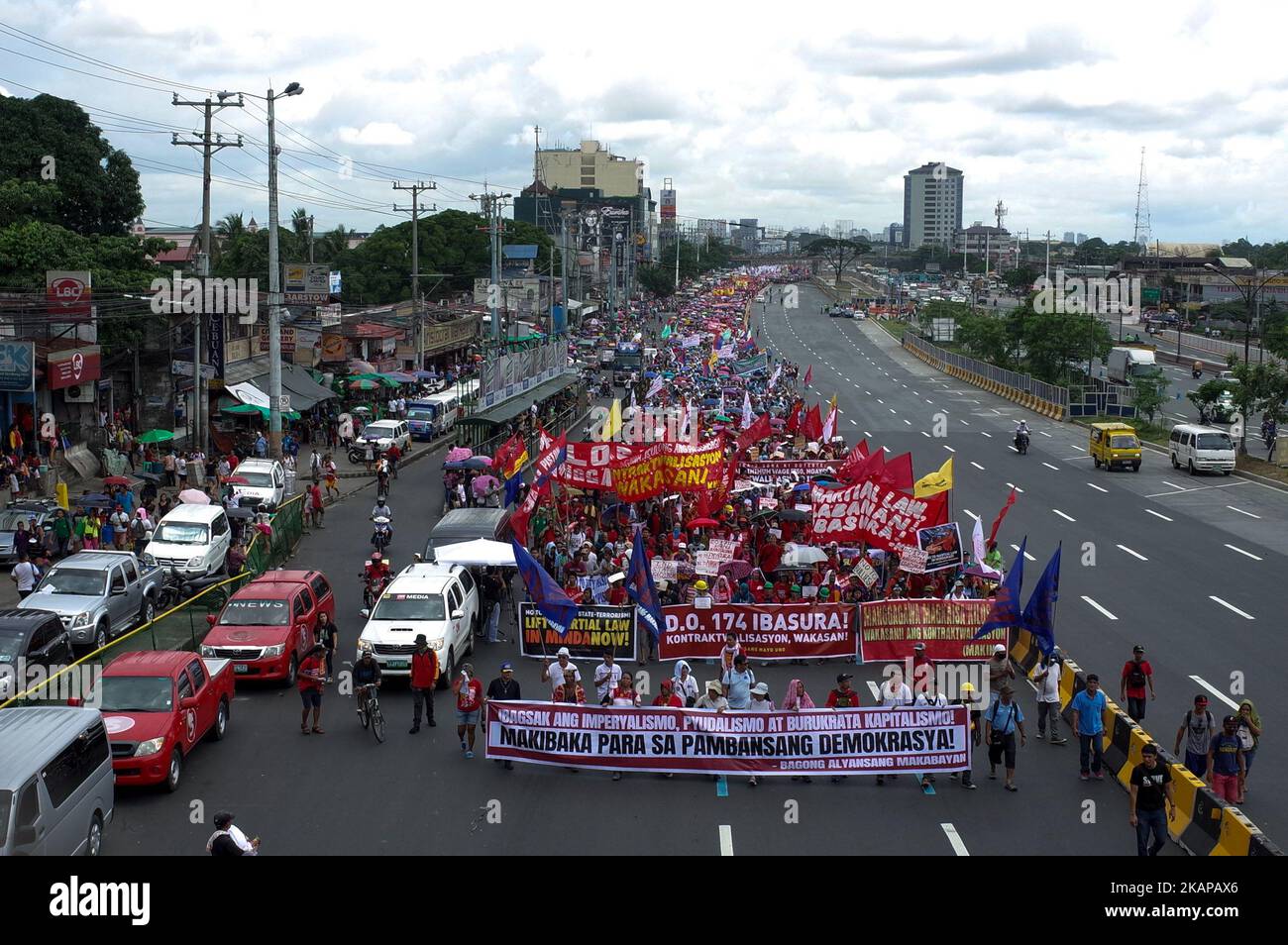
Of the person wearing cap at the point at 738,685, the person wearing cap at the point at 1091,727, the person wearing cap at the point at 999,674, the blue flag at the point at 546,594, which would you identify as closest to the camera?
the person wearing cap at the point at 1091,727

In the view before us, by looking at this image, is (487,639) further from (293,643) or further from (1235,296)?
(1235,296)

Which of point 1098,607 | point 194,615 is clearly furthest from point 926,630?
point 194,615

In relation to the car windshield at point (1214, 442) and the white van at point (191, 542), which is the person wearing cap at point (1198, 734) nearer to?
the white van at point (191, 542)

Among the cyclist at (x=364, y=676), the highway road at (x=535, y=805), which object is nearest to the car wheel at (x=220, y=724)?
the highway road at (x=535, y=805)

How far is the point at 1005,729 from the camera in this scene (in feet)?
49.1

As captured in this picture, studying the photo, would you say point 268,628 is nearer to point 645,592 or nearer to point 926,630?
point 645,592

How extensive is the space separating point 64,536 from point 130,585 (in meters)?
5.65

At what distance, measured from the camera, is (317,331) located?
175ft

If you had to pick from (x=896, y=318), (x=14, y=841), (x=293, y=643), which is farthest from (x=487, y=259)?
(x=14, y=841)

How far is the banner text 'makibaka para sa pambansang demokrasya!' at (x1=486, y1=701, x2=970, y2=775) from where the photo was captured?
15141 mm

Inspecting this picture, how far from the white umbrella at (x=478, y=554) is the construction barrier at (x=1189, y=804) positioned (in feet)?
32.4

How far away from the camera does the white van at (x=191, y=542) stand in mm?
26312

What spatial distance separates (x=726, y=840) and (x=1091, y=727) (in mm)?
4792

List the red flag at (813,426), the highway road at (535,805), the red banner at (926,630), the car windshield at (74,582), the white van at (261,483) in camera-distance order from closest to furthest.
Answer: the highway road at (535,805), the red banner at (926,630), the car windshield at (74,582), the white van at (261,483), the red flag at (813,426)
